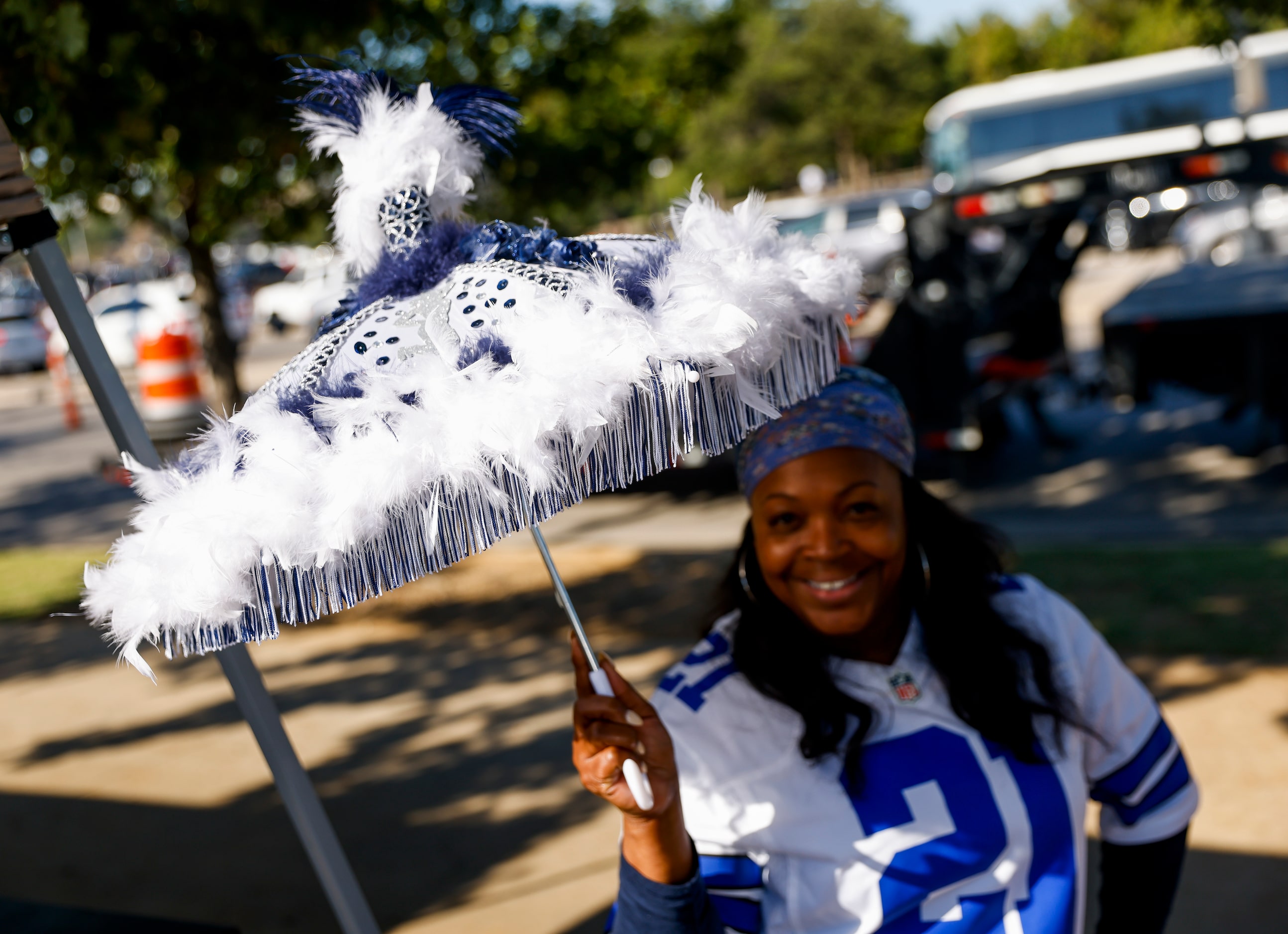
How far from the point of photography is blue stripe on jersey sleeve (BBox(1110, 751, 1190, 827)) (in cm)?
201

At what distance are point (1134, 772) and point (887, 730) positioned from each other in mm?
495

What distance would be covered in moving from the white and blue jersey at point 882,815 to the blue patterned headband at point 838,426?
36cm

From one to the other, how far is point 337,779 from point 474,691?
0.86 m

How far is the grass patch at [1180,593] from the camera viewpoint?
185 inches

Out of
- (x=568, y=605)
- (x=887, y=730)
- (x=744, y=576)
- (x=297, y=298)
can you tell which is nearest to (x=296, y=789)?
(x=568, y=605)

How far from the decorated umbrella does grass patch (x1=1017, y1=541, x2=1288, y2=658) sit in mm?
3867

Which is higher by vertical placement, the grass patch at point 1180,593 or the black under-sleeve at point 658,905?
the black under-sleeve at point 658,905

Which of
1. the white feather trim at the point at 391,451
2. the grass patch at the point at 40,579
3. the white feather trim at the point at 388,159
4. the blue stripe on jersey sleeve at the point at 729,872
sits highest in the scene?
the white feather trim at the point at 388,159

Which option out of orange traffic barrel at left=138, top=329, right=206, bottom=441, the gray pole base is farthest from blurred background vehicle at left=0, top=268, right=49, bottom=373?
the gray pole base

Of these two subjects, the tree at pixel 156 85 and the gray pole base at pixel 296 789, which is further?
the tree at pixel 156 85

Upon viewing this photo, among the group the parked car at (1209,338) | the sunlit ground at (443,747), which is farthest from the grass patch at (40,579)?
the parked car at (1209,338)

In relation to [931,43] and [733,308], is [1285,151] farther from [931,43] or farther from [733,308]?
[931,43]

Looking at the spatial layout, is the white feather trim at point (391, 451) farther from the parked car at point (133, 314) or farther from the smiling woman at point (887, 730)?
the parked car at point (133, 314)

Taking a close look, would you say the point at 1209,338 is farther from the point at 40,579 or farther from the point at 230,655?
the point at 40,579
